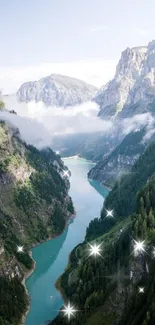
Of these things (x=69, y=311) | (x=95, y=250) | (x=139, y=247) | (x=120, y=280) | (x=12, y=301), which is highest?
(x=95, y=250)

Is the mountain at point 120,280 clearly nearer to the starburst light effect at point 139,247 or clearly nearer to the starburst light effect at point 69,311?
the starburst light effect at point 139,247

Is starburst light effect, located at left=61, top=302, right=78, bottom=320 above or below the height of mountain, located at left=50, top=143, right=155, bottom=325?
below

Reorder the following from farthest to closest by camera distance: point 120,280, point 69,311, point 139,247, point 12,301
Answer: point 12,301, point 69,311, point 120,280, point 139,247

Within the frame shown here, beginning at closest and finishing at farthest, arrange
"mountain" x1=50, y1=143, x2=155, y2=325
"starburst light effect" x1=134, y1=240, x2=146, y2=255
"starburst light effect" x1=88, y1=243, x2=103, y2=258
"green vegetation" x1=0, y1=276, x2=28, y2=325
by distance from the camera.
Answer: "mountain" x1=50, y1=143, x2=155, y2=325
"starburst light effect" x1=134, y1=240, x2=146, y2=255
"green vegetation" x1=0, y1=276, x2=28, y2=325
"starburst light effect" x1=88, y1=243, x2=103, y2=258

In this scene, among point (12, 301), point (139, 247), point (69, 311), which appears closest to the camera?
point (139, 247)

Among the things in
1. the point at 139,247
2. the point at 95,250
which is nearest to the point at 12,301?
the point at 95,250

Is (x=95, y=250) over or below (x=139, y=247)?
over

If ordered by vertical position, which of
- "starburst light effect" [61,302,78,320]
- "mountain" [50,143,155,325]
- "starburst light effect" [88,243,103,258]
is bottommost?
"starburst light effect" [61,302,78,320]

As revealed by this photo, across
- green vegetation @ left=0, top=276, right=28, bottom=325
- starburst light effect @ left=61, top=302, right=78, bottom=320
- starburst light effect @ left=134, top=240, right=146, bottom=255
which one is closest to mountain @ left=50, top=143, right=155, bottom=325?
starburst light effect @ left=134, top=240, right=146, bottom=255

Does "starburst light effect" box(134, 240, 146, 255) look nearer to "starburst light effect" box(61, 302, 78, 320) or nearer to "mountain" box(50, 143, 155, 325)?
"mountain" box(50, 143, 155, 325)

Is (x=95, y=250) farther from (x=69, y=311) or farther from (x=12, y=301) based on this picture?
(x=12, y=301)

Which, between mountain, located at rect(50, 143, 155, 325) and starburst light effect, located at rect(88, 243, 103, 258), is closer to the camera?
mountain, located at rect(50, 143, 155, 325)

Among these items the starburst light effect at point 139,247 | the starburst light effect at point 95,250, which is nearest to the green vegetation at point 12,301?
the starburst light effect at point 95,250
